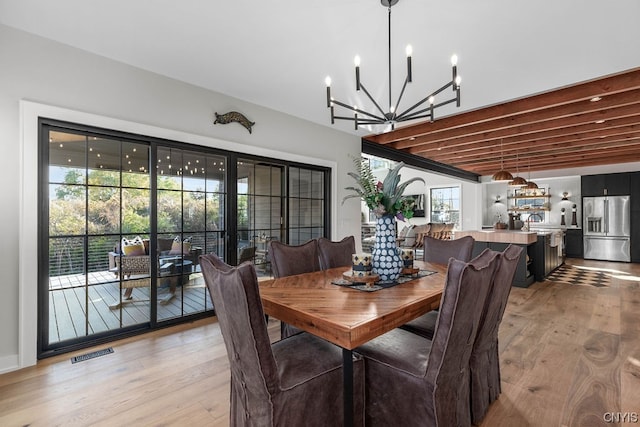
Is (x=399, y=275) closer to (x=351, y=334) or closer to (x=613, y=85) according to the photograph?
(x=351, y=334)

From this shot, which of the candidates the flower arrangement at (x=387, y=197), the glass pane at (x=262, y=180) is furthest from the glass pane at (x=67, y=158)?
the flower arrangement at (x=387, y=197)

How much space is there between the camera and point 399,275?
2.11 meters

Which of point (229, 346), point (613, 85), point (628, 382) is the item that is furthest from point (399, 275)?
point (613, 85)

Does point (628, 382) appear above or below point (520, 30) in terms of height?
below

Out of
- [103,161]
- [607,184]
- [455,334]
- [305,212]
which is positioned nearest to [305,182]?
[305,212]

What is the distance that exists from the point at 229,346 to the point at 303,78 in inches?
105

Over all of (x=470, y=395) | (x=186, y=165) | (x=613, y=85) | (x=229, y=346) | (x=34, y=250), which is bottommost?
(x=470, y=395)

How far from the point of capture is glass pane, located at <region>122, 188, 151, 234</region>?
9.50 ft

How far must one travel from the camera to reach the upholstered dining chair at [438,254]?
204 centimetres

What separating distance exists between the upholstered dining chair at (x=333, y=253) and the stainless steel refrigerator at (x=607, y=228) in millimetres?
8578

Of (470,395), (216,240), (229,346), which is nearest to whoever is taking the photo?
(229,346)

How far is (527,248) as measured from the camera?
5.47 metres

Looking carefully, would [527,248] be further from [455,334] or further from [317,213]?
[455,334]

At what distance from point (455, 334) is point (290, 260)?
1486 mm
